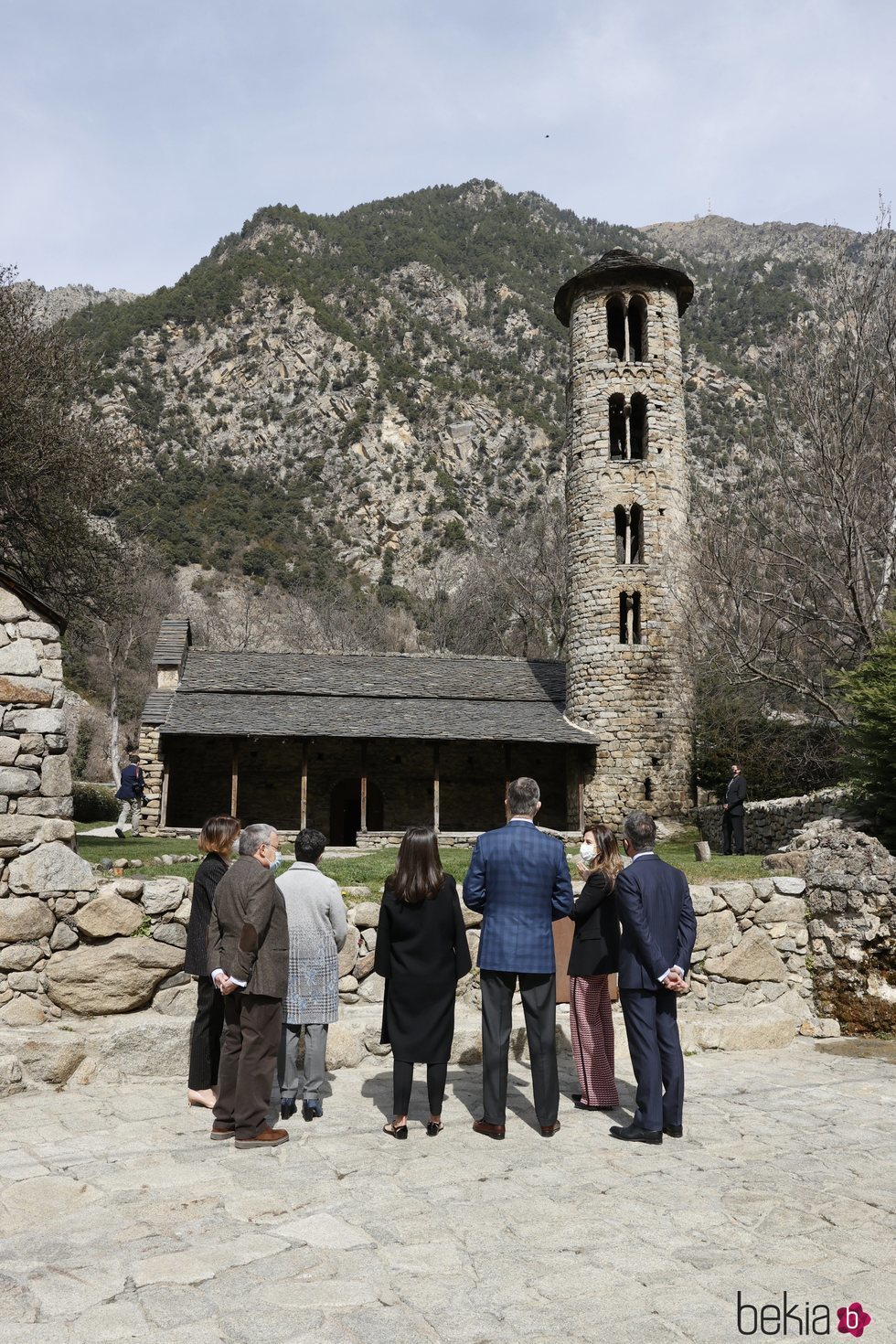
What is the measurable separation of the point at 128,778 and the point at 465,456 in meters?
61.5

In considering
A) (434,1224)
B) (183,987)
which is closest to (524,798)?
(434,1224)

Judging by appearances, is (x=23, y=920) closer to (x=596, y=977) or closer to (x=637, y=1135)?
(x=596, y=977)

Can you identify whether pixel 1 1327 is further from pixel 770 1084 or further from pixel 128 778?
pixel 128 778

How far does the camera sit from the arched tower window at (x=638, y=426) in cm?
2583

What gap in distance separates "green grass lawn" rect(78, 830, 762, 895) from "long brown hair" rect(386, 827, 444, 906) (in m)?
3.20

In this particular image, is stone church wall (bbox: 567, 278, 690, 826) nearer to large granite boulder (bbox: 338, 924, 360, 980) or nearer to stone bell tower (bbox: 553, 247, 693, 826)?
stone bell tower (bbox: 553, 247, 693, 826)

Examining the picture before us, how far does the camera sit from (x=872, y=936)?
25.4 ft

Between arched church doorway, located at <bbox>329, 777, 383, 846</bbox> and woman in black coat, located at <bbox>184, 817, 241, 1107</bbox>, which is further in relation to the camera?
arched church doorway, located at <bbox>329, 777, 383, 846</bbox>

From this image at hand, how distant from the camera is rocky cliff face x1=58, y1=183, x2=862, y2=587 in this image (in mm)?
70875

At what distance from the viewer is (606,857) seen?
5.86m

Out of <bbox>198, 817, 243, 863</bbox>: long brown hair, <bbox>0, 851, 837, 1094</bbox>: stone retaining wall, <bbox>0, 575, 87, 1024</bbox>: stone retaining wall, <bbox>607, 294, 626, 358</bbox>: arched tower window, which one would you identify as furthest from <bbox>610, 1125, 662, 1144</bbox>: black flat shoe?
<bbox>607, 294, 626, 358</bbox>: arched tower window

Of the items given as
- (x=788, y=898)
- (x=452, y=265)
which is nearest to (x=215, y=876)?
(x=788, y=898)

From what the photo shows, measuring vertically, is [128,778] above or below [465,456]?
below

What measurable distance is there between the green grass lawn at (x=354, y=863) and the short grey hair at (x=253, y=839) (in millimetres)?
3162
